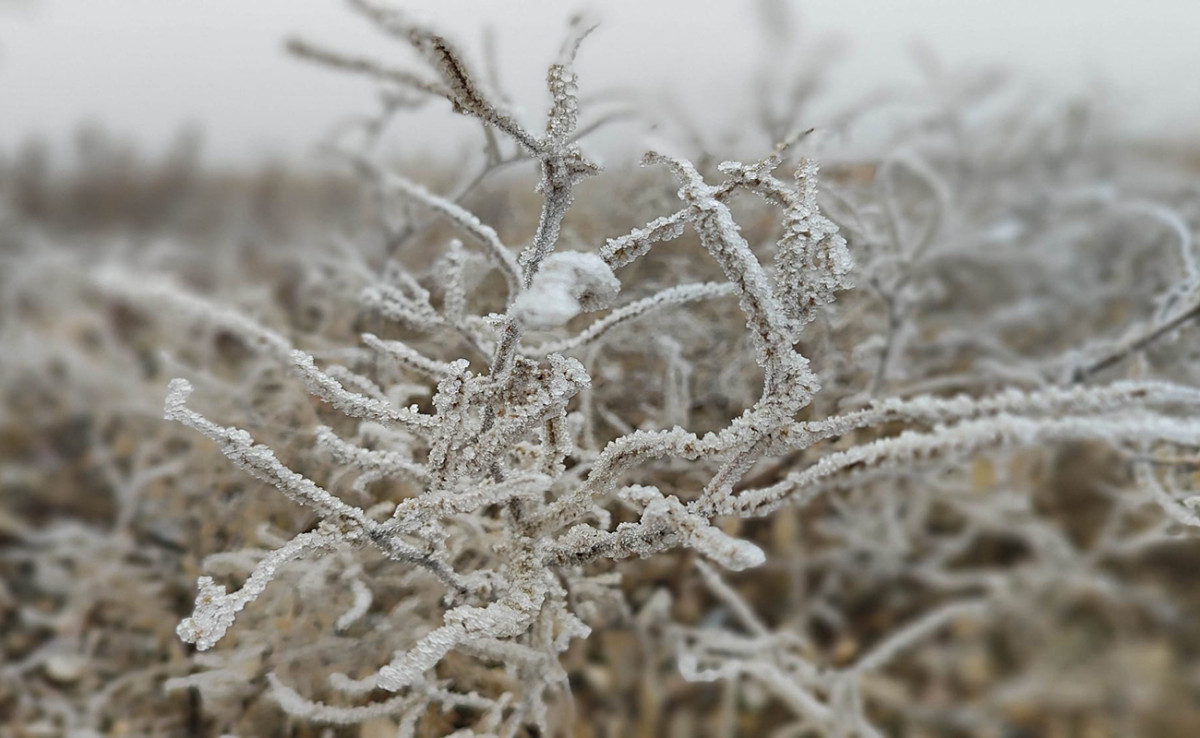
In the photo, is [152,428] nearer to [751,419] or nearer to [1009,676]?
[751,419]

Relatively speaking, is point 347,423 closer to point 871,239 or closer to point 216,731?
point 216,731

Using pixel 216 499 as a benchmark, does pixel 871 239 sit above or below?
above

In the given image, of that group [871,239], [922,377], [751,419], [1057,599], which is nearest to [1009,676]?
[1057,599]

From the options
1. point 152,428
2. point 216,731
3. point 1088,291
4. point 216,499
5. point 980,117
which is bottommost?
point 216,731

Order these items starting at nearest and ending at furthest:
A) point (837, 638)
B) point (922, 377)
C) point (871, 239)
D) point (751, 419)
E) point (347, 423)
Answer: point (751, 419) → point (347, 423) → point (871, 239) → point (922, 377) → point (837, 638)

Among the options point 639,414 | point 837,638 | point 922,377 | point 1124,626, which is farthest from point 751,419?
point 1124,626

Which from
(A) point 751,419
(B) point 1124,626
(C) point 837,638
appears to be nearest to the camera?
(A) point 751,419

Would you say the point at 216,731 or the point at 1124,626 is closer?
the point at 216,731

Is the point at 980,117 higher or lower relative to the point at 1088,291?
higher

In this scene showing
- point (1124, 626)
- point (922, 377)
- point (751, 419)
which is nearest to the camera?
point (751, 419)
